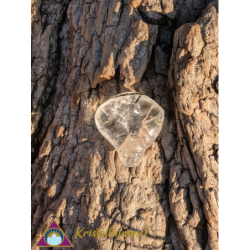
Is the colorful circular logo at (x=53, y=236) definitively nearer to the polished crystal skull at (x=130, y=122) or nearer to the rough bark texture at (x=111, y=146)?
the rough bark texture at (x=111, y=146)

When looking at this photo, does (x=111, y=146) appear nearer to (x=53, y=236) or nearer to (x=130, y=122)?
(x=130, y=122)

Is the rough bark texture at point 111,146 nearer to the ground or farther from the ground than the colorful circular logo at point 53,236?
farther from the ground

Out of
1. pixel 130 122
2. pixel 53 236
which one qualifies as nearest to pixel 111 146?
pixel 130 122

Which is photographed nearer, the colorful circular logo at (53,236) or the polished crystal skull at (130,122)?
the polished crystal skull at (130,122)


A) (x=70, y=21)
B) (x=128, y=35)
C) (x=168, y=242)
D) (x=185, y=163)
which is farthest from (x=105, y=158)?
(x=70, y=21)

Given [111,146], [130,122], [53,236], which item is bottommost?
[53,236]

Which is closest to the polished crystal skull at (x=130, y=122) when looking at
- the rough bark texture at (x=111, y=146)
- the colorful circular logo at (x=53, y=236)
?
the rough bark texture at (x=111, y=146)

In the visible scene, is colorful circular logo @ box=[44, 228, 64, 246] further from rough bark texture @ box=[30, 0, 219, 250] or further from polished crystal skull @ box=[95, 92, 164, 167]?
polished crystal skull @ box=[95, 92, 164, 167]

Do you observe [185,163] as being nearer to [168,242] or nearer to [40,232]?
[168,242]
